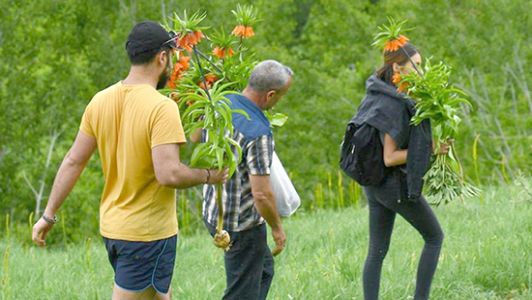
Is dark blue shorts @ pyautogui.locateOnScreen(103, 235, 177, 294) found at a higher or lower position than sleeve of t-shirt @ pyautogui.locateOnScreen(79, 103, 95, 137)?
lower

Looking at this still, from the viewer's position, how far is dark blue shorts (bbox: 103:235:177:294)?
4.55 meters

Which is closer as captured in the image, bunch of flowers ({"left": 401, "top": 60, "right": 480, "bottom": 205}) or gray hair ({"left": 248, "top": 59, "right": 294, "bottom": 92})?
gray hair ({"left": 248, "top": 59, "right": 294, "bottom": 92})

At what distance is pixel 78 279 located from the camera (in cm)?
772

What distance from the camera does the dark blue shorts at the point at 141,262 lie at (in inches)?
179

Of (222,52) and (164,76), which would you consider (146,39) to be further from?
(222,52)

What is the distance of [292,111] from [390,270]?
20502 mm

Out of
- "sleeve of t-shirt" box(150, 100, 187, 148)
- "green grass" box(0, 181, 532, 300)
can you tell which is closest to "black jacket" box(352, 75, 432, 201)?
"green grass" box(0, 181, 532, 300)

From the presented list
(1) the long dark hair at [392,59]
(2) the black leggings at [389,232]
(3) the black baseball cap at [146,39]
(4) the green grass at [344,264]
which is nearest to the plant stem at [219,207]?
(3) the black baseball cap at [146,39]

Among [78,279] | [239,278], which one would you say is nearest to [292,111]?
[78,279]

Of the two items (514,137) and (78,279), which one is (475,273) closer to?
(78,279)

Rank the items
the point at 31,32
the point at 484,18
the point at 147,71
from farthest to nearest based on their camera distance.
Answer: the point at 484,18
the point at 31,32
the point at 147,71

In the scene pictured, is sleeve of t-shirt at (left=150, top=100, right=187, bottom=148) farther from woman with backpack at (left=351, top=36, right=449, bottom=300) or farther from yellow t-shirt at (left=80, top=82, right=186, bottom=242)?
woman with backpack at (left=351, top=36, right=449, bottom=300)

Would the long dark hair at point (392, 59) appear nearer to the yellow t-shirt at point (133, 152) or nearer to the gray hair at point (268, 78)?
the gray hair at point (268, 78)

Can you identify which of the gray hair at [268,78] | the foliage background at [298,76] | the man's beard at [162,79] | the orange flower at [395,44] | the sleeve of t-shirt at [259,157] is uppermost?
the orange flower at [395,44]
